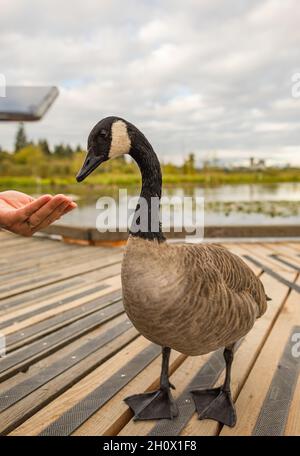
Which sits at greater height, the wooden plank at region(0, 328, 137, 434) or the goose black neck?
the goose black neck

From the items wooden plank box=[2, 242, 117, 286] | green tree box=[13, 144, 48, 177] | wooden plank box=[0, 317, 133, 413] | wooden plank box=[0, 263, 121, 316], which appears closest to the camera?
wooden plank box=[0, 317, 133, 413]

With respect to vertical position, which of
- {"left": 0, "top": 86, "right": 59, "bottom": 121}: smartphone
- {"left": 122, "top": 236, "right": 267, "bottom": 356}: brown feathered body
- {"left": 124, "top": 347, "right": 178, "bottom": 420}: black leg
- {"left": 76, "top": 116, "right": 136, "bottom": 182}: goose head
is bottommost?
{"left": 124, "top": 347, "right": 178, "bottom": 420}: black leg

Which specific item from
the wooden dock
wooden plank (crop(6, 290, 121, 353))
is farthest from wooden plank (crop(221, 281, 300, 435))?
wooden plank (crop(6, 290, 121, 353))

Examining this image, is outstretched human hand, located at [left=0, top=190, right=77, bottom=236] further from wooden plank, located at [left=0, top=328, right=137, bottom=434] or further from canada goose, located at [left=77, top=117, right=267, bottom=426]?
wooden plank, located at [left=0, top=328, right=137, bottom=434]

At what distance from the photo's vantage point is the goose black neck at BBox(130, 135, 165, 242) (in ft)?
6.76

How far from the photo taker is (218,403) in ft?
7.51

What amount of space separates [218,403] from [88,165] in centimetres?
166

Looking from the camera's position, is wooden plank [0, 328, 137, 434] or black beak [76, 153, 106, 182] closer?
black beak [76, 153, 106, 182]

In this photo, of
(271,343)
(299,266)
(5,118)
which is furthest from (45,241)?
(271,343)

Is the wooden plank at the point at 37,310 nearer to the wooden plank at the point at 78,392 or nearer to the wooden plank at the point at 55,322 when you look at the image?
the wooden plank at the point at 55,322

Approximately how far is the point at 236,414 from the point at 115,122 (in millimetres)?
1928

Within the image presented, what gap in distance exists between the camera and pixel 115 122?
1.97 metres

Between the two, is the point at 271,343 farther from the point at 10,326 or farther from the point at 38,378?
the point at 10,326
